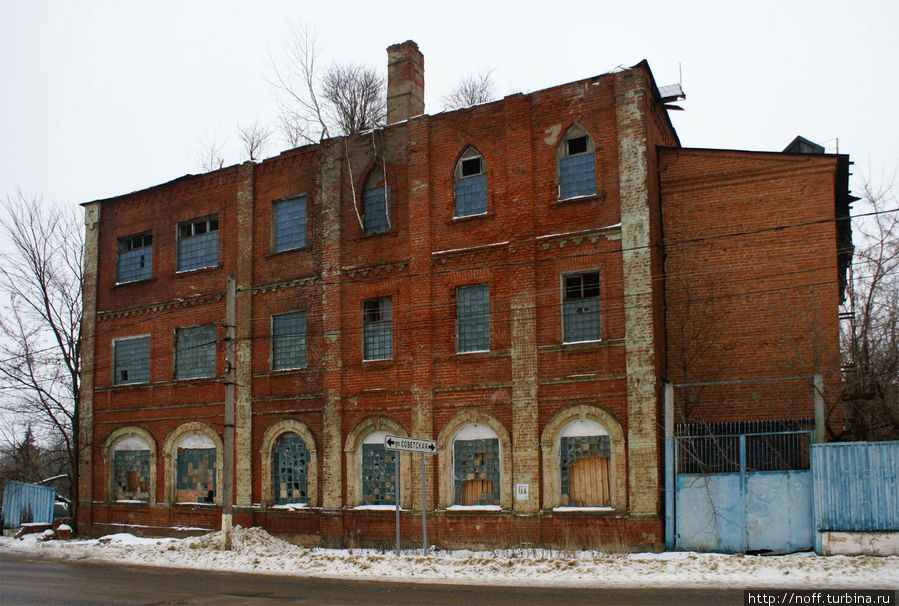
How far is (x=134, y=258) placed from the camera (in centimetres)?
2655

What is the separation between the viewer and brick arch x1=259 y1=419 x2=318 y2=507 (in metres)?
21.8

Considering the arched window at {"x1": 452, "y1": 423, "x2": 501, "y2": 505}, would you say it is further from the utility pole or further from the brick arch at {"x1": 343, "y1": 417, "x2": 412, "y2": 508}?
the utility pole

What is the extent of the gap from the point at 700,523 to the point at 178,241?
17112mm

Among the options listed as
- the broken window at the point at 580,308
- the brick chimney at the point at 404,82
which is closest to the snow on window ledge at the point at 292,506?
the broken window at the point at 580,308

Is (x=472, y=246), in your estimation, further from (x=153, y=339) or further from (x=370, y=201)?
(x=153, y=339)

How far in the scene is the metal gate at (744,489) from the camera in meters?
16.4

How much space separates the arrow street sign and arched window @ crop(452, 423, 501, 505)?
188 cm

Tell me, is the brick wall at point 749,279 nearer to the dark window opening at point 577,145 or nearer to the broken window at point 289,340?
the dark window opening at point 577,145

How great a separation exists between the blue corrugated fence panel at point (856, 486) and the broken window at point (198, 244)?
56.0ft

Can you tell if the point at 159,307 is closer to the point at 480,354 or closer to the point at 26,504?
the point at 26,504

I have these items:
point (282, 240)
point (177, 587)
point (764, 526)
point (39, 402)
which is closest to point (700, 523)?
point (764, 526)

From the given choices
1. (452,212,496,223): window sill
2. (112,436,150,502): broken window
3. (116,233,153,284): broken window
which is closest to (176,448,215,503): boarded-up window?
(112,436,150,502): broken window

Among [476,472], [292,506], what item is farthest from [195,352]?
[476,472]

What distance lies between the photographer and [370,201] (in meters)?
22.2
